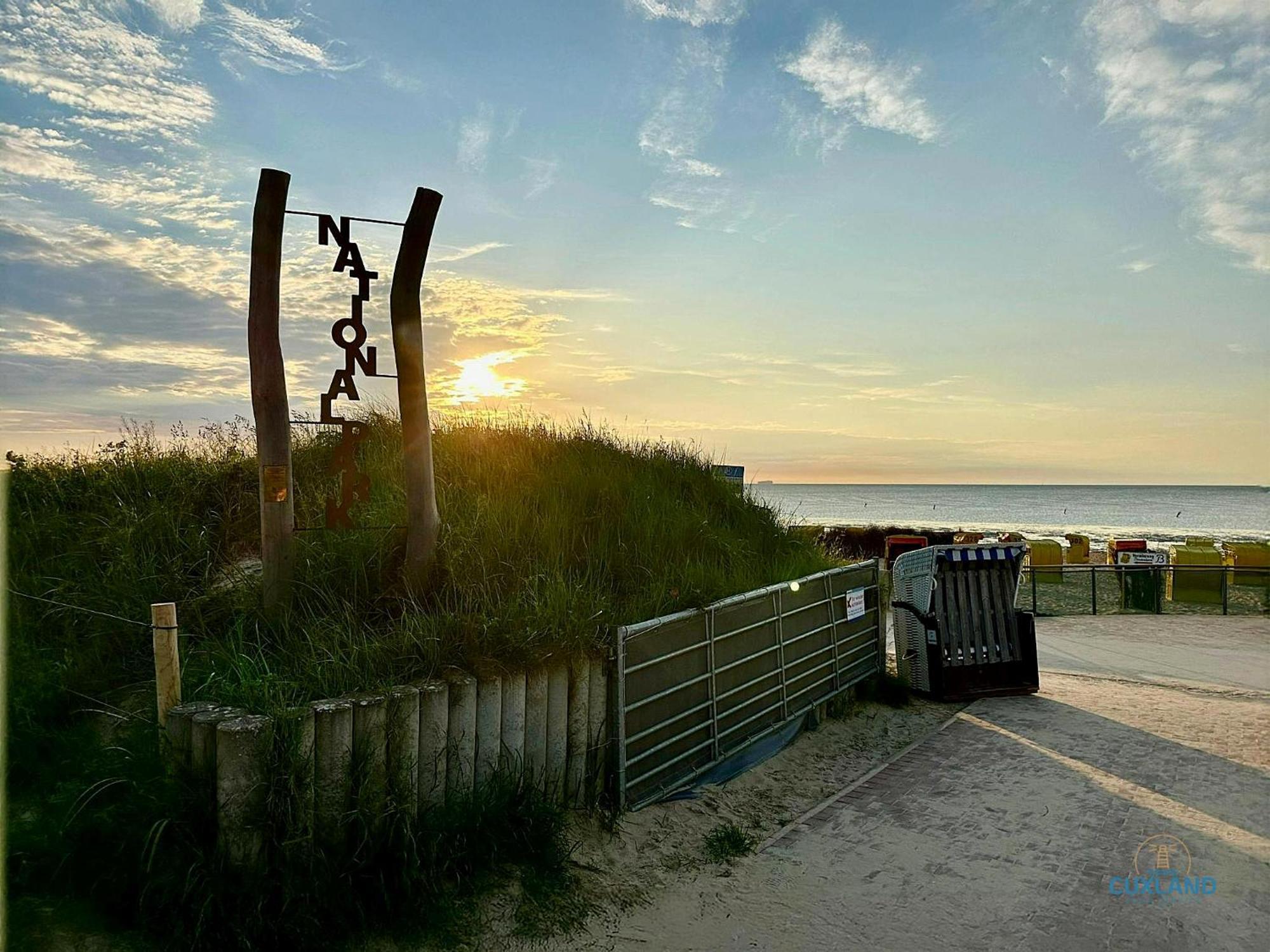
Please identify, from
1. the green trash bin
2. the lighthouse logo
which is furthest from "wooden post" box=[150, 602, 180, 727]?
the green trash bin

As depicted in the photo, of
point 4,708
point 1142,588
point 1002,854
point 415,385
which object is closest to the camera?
point 4,708

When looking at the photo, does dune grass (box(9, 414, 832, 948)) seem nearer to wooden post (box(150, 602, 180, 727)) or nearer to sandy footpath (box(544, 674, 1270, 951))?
wooden post (box(150, 602, 180, 727))

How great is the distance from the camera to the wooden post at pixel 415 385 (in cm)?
735

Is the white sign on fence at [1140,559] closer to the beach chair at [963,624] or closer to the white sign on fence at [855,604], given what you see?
the beach chair at [963,624]

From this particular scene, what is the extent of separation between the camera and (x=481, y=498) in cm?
888

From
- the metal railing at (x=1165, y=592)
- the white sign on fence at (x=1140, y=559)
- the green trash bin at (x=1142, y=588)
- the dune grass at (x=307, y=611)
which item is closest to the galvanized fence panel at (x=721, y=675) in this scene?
the dune grass at (x=307, y=611)

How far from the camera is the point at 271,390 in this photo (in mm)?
7102

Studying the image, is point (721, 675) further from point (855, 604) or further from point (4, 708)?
point (4, 708)

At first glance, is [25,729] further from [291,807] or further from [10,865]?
[291,807]

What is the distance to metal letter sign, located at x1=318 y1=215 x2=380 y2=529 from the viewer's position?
7.23 m

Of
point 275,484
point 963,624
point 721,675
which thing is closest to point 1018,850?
point 721,675

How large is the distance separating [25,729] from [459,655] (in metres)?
2.83

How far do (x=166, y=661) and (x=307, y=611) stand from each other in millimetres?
1997

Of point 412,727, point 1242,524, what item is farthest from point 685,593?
point 1242,524
